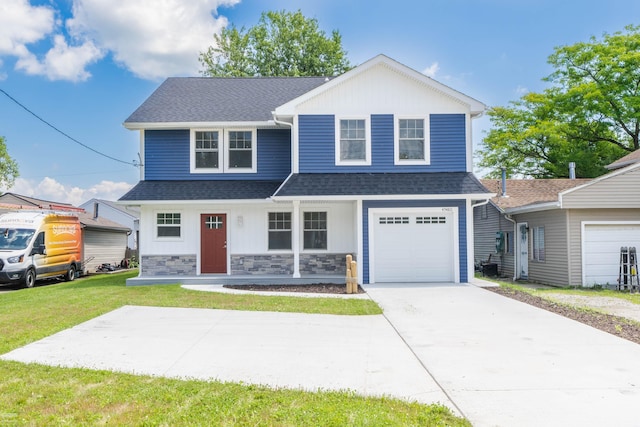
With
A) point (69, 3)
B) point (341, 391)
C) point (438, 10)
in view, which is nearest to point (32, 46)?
point (69, 3)

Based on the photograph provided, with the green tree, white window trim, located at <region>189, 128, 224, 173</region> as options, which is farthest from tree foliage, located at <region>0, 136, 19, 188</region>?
white window trim, located at <region>189, 128, 224, 173</region>

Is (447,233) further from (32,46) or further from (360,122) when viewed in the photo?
(32,46)

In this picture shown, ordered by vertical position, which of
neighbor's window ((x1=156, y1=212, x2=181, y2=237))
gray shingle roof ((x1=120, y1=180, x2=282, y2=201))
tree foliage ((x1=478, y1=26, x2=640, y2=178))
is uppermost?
tree foliage ((x1=478, y1=26, x2=640, y2=178))

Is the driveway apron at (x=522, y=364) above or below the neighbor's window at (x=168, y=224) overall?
below

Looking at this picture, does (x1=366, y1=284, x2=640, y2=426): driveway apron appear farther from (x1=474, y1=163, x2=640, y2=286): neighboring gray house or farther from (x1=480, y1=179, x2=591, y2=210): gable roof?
(x1=480, y1=179, x2=591, y2=210): gable roof

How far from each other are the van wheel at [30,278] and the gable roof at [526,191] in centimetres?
1765

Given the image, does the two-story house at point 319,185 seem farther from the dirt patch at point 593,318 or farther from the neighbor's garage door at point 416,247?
the dirt patch at point 593,318

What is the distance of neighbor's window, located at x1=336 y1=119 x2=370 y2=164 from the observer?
1495 centimetres

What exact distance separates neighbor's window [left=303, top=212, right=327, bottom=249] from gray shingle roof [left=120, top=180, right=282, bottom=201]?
1517 millimetres

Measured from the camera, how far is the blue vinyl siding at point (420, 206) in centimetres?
1425

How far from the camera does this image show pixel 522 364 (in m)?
6.07

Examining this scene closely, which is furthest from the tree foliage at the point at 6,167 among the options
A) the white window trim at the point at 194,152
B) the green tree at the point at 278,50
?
the white window trim at the point at 194,152

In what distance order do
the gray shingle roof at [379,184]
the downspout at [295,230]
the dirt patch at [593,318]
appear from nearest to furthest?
the dirt patch at [593,318], the gray shingle roof at [379,184], the downspout at [295,230]

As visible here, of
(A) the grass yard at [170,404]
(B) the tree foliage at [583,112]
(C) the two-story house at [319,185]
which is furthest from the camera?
(B) the tree foliage at [583,112]
